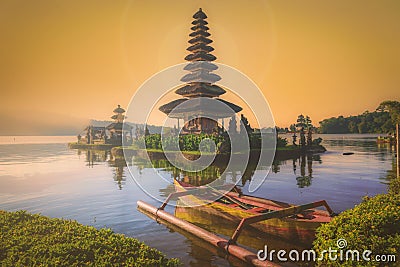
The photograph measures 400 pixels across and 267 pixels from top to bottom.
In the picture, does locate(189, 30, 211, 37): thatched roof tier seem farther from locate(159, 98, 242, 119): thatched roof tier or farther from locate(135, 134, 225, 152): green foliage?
locate(135, 134, 225, 152): green foliage

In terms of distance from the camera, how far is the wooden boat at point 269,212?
8594 mm

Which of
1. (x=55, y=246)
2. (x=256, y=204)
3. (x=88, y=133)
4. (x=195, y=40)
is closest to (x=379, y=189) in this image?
(x=256, y=204)

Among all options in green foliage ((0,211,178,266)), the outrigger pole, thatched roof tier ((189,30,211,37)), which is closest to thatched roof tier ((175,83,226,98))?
thatched roof tier ((189,30,211,37))

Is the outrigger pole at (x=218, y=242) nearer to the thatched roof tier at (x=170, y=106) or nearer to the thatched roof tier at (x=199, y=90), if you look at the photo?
the thatched roof tier at (x=199, y=90)

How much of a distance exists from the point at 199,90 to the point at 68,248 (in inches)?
1435

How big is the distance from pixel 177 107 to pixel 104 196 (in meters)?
26.8

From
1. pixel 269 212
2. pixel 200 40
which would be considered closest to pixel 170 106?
pixel 200 40

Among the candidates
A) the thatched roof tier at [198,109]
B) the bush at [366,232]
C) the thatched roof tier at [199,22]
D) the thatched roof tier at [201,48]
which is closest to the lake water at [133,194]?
the bush at [366,232]

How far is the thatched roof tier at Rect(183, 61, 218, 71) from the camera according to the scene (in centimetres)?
4233

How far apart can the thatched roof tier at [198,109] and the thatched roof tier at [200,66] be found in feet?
14.7

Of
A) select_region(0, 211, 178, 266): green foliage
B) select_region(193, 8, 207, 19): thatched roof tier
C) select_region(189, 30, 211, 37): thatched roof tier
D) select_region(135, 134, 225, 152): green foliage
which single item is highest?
select_region(193, 8, 207, 19): thatched roof tier

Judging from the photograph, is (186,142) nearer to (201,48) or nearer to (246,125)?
(246,125)

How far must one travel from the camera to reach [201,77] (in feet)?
136

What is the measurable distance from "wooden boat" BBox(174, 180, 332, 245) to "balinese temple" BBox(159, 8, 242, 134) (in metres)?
27.8
